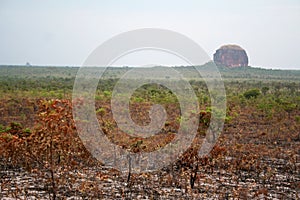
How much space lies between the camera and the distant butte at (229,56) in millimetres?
100312

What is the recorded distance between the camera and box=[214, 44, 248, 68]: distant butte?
10031 cm

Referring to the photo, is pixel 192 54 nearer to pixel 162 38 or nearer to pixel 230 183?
pixel 162 38

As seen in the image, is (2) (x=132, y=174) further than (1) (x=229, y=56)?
No

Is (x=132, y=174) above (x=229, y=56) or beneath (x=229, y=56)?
beneath

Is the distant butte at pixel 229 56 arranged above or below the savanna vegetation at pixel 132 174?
above

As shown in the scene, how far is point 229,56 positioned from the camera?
10069 cm

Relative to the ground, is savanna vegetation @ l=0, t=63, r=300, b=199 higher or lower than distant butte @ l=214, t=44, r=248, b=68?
lower

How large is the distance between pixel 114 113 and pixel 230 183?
1180 centimetres

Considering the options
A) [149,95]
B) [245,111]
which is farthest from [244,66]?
[245,111]

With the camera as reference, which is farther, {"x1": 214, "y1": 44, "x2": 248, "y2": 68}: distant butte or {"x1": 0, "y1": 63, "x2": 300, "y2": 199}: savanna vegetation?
{"x1": 214, "y1": 44, "x2": 248, "y2": 68}: distant butte

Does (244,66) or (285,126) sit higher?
(244,66)

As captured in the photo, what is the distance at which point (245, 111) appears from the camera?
23094 millimetres

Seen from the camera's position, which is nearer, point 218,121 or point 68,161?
point 68,161

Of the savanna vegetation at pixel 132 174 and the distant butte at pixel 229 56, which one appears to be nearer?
the savanna vegetation at pixel 132 174
